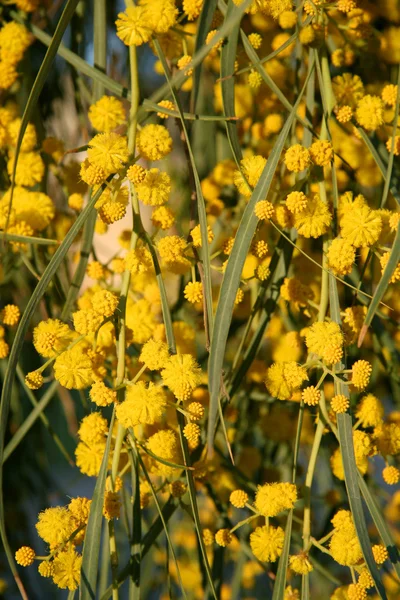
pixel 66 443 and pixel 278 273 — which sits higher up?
pixel 278 273

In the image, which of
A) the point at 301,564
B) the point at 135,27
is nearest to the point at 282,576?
the point at 301,564

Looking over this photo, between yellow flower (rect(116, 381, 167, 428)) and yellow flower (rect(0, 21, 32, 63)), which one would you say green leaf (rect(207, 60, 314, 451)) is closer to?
yellow flower (rect(116, 381, 167, 428))

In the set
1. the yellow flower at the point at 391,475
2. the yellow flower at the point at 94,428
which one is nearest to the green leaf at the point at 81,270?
the yellow flower at the point at 94,428

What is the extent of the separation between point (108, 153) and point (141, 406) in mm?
188

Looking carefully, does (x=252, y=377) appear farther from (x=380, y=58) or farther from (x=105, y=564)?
(x=380, y=58)

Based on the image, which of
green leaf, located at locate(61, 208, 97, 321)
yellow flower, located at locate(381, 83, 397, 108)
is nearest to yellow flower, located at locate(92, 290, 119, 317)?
green leaf, located at locate(61, 208, 97, 321)

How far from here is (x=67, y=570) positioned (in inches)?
19.5

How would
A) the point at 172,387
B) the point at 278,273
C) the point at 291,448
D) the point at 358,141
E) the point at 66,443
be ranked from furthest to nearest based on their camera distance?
the point at 66,443 < the point at 291,448 < the point at 358,141 < the point at 278,273 < the point at 172,387

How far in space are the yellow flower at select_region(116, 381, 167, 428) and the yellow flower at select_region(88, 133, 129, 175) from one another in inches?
6.4

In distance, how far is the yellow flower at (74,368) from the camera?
0.51 meters

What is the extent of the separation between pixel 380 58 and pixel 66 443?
1.45 meters

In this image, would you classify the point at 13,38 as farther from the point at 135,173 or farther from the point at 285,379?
the point at 285,379

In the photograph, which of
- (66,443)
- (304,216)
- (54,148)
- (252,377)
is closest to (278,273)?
(304,216)

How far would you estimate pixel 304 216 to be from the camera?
1.72 feet
